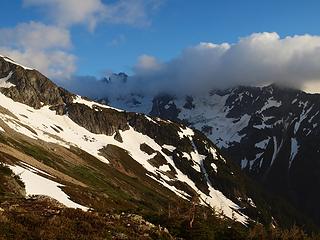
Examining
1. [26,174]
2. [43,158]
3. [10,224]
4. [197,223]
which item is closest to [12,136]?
[43,158]

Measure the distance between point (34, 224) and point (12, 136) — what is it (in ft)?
494

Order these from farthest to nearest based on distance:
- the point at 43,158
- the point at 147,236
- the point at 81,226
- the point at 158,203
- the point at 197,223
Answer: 1. the point at 158,203
2. the point at 43,158
3. the point at 197,223
4. the point at 147,236
5. the point at 81,226

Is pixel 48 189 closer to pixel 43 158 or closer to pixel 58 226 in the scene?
pixel 58 226

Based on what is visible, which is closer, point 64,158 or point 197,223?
point 197,223

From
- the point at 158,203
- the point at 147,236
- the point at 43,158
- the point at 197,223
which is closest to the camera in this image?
the point at 147,236

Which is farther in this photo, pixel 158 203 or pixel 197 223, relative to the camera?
pixel 158 203

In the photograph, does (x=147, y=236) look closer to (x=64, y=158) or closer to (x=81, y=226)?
(x=81, y=226)

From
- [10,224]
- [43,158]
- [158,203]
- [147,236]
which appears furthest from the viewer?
[158,203]

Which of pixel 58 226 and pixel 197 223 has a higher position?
pixel 197 223

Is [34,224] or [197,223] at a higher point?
[197,223]

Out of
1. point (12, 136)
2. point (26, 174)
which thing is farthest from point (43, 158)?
point (26, 174)

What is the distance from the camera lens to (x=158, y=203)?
608ft

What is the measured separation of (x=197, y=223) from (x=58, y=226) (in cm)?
1719

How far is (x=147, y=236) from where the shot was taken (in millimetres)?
33812
